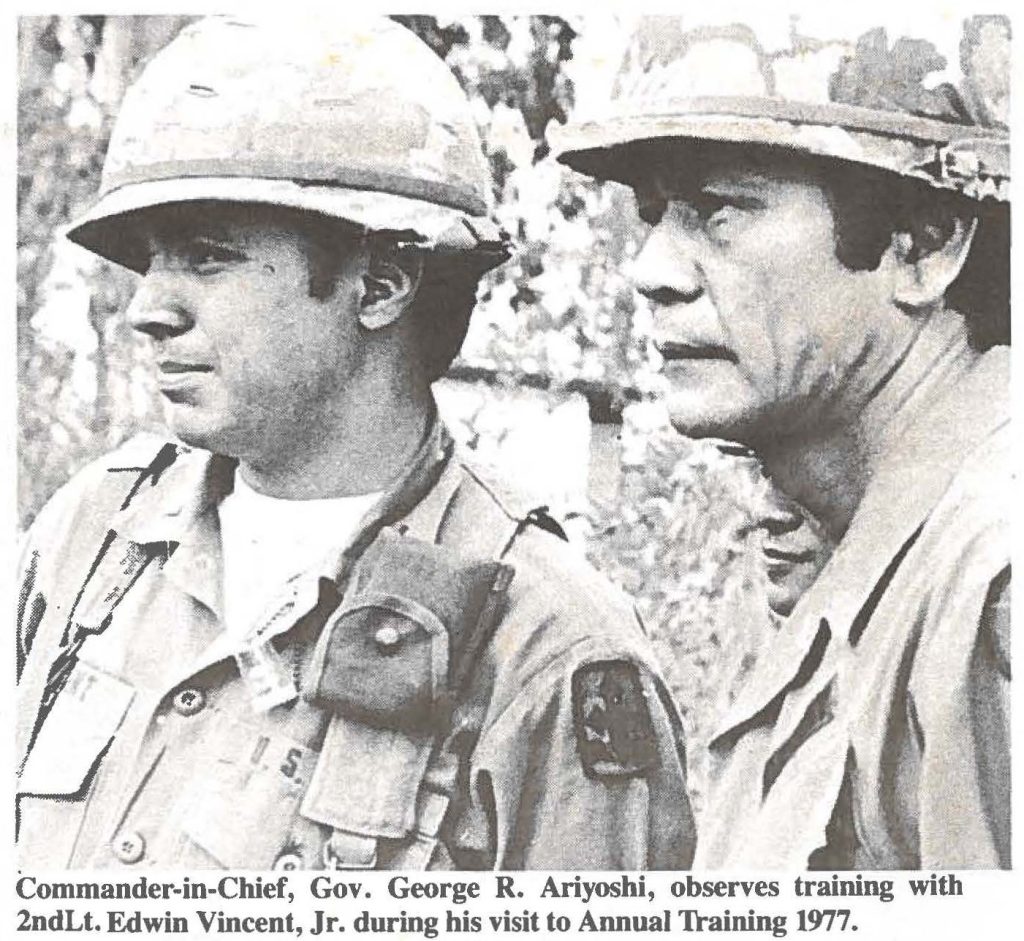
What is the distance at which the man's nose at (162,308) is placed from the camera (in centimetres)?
285

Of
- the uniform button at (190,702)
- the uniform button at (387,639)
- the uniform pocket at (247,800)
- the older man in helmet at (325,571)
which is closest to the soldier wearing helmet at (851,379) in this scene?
the older man in helmet at (325,571)

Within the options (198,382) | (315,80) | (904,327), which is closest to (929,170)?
(904,327)

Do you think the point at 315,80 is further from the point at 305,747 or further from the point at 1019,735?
the point at 1019,735

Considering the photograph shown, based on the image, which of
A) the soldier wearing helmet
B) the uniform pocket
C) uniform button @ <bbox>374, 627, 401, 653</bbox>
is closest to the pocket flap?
the uniform pocket

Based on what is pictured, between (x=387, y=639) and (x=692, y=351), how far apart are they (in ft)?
1.93

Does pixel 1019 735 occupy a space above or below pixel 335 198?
below

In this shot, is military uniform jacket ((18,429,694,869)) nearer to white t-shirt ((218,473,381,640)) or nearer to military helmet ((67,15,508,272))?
white t-shirt ((218,473,381,640))

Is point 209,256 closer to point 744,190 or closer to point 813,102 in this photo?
point 744,190

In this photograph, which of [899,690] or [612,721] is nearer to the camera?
[899,690]

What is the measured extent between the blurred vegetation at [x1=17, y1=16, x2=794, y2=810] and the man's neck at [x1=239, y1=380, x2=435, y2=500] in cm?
15

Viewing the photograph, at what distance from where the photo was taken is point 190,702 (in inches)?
112

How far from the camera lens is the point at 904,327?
2826 mm

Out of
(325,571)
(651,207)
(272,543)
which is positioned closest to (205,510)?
(272,543)

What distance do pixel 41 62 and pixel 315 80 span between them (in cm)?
47
